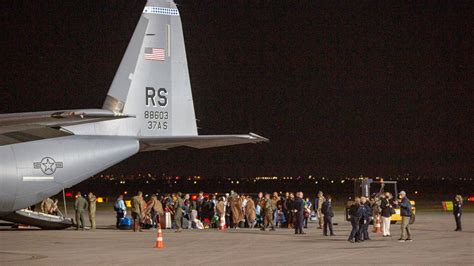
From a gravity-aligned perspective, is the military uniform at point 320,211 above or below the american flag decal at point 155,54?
below

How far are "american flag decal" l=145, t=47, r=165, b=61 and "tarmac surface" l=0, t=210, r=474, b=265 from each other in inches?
211

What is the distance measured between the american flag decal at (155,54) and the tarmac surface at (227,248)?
535 cm

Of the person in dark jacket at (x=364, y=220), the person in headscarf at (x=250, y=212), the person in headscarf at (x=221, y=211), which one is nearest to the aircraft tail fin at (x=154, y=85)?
the person in headscarf at (x=221, y=211)

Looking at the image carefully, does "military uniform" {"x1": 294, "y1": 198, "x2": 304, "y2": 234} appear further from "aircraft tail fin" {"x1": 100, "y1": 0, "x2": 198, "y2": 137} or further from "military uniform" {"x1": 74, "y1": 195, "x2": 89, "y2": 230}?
"military uniform" {"x1": 74, "y1": 195, "x2": 89, "y2": 230}

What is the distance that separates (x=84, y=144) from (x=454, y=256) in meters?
10.7


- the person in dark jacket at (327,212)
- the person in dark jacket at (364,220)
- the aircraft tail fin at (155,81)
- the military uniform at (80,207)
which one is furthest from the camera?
the military uniform at (80,207)

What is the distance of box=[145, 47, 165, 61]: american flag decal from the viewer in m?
25.4

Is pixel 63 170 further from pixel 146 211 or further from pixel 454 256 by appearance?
pixel 454 256

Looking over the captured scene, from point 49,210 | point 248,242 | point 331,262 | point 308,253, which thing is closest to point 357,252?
point 308,253

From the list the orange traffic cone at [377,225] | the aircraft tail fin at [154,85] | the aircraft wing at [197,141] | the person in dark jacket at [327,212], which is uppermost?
the aircraft tail fin at [154,85]

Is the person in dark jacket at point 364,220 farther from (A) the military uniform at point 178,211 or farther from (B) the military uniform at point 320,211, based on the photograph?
(A) the military uniform at point 178,211

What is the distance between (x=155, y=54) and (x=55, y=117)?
952cm

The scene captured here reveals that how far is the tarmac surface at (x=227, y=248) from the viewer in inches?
658

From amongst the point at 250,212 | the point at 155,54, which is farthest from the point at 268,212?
the point at 155,54
